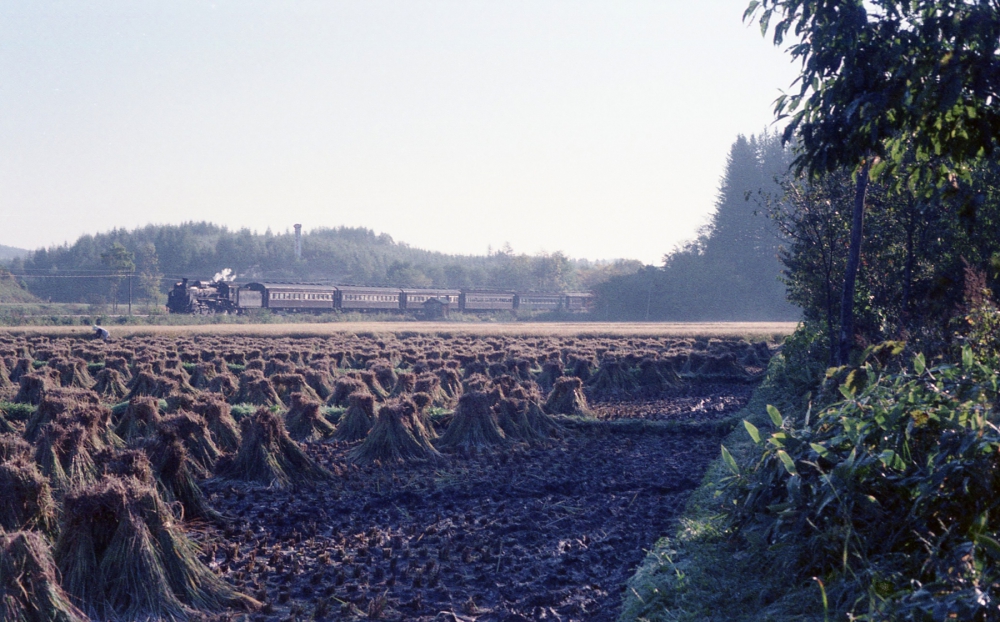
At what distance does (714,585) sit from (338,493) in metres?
5.16

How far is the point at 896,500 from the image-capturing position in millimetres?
4434

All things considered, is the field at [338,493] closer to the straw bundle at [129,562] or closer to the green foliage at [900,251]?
the straw bundle at [129,562]

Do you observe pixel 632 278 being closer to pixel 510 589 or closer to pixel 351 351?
pixel 351 351

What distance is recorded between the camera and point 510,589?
586 cm

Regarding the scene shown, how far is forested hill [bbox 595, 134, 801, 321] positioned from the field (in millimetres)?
53436

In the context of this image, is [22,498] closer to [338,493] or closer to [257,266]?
[338,493]

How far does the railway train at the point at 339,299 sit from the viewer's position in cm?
4950

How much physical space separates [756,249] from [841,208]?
61963 mm

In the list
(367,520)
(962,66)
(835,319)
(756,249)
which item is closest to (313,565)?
(367,520)

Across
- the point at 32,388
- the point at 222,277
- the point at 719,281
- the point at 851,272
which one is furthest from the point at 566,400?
the point at 719,281

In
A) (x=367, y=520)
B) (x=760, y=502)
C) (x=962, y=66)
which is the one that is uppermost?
(x=962, y=66)

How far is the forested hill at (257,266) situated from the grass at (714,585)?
236ft

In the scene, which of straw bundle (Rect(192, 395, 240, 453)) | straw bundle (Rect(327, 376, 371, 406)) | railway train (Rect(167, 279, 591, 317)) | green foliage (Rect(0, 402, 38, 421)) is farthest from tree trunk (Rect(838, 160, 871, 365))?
railway train (Rect(167, 279, 591, 317))

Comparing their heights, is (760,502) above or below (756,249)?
below
